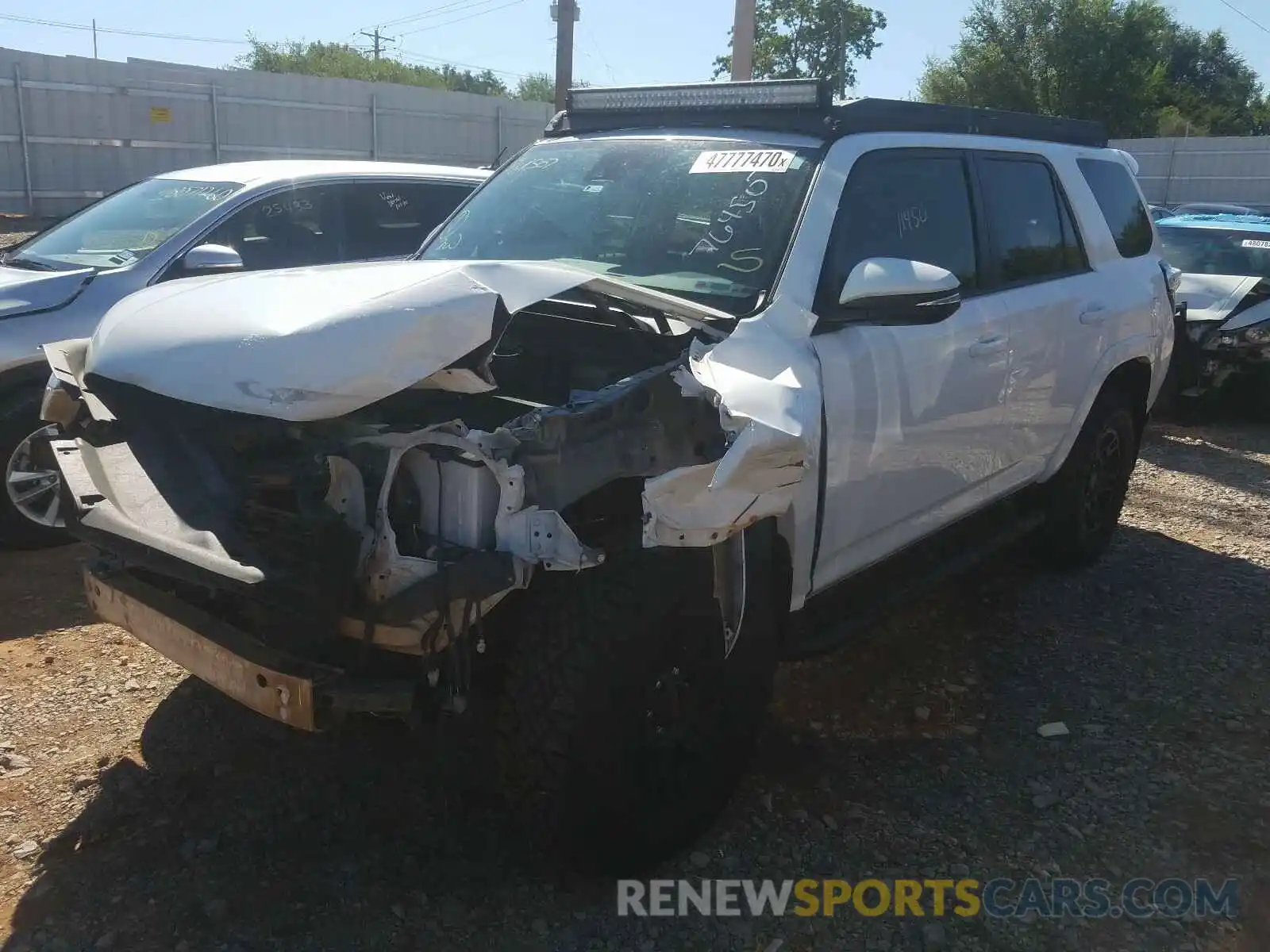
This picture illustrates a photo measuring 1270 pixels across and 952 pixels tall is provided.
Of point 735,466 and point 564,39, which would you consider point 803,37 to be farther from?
point 735,466

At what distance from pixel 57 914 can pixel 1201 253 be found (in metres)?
10.4

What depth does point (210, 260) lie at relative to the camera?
16.6 ft

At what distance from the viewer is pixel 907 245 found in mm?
3684

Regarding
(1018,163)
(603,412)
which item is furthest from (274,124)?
(603,412)

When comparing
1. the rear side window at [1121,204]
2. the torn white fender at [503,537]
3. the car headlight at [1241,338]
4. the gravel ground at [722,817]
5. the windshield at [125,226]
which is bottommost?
the gravel ground at [722,817]

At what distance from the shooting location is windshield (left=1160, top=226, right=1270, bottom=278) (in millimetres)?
9672

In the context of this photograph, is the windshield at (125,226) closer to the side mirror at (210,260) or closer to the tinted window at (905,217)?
the side mirror at (210,260)

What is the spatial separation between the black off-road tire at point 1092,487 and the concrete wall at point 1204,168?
25902mm

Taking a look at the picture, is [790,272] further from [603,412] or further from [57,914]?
[57,914]

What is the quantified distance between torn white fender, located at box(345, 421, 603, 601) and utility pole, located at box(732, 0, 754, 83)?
910 centimetres

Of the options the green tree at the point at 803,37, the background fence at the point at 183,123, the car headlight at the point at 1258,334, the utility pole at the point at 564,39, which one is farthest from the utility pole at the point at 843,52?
the car headlight at the point at 1258,334

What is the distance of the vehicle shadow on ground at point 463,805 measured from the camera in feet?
8.98

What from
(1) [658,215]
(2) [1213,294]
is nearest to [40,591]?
(1) [658,215]

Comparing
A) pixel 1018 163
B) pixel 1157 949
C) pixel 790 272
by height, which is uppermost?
pixel 1018 163
